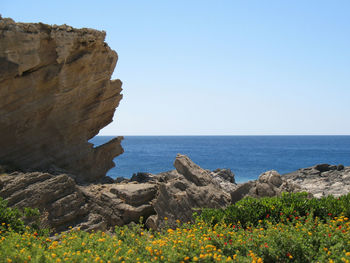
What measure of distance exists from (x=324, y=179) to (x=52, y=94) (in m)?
24.8

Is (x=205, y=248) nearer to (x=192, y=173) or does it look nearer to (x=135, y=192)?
(x=135, y=192)

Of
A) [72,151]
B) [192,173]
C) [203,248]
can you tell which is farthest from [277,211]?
[72,151]

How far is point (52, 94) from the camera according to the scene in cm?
2059

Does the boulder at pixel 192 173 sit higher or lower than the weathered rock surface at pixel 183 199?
higher

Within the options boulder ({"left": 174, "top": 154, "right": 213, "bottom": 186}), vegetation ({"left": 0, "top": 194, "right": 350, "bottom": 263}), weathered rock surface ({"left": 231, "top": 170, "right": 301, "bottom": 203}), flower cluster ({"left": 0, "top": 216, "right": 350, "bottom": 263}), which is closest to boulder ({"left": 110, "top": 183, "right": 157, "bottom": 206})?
boulder ({"left": 174, "top": 154, "right": 213, "bottom": 186})

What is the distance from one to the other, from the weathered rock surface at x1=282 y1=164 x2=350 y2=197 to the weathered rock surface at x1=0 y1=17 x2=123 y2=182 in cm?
1604

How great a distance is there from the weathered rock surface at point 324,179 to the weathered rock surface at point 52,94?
16039 millimetres

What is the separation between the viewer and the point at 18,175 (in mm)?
16234

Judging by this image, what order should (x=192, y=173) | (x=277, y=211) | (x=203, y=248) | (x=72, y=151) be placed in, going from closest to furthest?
(x=203, y=248) < (x=277, y=211) < (x=192, y=173) < (x=72, y=151)

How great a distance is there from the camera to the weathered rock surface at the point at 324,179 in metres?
28.0

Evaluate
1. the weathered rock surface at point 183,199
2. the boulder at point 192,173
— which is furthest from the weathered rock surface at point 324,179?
the weathered rock surface at point 183,199

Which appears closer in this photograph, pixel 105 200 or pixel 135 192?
pixel 105 200

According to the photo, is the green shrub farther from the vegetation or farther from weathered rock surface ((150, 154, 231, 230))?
weathered rock surface ((150, 154, 231, 230))

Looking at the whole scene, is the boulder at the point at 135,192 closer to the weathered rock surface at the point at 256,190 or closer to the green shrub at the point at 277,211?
the weathered rock surface at the point at 256,190
